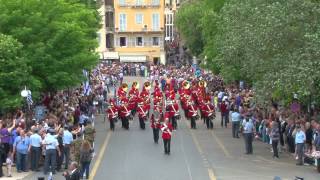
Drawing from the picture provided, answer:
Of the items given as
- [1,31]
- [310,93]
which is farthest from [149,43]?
[310,93]

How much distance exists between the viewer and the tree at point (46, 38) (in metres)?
34.6

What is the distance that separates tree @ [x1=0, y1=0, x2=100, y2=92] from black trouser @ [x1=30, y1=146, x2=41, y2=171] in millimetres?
7405

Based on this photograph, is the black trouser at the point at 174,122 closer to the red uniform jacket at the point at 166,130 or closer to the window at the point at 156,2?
the red uniform jacket at the point at 166,130

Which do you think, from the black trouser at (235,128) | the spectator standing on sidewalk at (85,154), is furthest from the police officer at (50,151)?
the black trouser at (235,128)

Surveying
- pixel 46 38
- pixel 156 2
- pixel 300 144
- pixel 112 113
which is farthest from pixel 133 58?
pixel 300 144

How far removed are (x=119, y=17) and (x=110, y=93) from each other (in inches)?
1512

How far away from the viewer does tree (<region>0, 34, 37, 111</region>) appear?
31.2m

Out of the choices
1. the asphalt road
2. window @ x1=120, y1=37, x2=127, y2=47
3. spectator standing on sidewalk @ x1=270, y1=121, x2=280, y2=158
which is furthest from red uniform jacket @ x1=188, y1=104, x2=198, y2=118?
window @ x1=120, y1=37, x2=127, y2=47

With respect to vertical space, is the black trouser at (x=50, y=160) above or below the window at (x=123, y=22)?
below

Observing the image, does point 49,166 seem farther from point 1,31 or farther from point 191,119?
point 191,119

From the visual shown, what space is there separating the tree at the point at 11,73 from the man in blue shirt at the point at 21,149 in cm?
481

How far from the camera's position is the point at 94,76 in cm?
6844

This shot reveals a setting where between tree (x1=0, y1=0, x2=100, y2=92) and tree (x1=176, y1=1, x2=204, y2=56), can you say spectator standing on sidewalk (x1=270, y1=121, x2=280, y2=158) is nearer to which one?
tree (x1=0, y1=0, x2=100, y2=92)

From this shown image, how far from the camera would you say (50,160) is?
2569 centimetres
